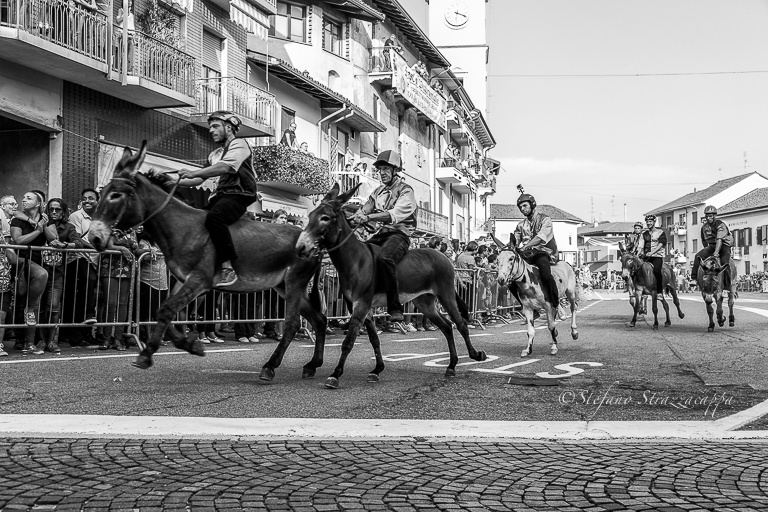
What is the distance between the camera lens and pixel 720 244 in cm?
1773

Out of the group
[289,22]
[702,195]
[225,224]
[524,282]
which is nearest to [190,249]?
[225,224]

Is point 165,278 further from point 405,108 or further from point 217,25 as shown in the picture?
point 405,108

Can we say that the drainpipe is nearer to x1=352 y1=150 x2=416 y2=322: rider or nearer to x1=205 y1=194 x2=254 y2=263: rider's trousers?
x1=352 y1=150 x2=416 y2=322: rider

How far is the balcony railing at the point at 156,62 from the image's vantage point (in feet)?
61.8

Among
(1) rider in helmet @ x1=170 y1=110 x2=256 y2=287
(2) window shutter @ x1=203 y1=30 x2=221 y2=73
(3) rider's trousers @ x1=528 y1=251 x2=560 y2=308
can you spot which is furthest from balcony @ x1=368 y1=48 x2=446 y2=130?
(1) rider in helmet @ x1=170 y1=110 x2=256 y2=287

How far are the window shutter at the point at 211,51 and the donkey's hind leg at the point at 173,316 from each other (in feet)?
59.9

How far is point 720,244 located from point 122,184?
1412 cm

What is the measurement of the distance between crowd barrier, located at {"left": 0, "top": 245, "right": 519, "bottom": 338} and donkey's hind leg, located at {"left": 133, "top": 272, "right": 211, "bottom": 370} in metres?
2.60

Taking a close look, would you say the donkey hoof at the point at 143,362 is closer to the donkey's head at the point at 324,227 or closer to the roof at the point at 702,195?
the donkey's head at the point at 324,227

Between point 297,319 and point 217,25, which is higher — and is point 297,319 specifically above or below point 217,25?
below

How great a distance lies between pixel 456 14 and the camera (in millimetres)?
72750

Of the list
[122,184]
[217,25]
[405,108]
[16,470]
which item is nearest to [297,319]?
[122,184]

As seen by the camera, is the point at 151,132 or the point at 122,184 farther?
the point at 151,132

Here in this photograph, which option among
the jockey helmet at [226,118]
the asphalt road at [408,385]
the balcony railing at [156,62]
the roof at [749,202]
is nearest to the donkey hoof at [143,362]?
the asphalt road at [408,385]
